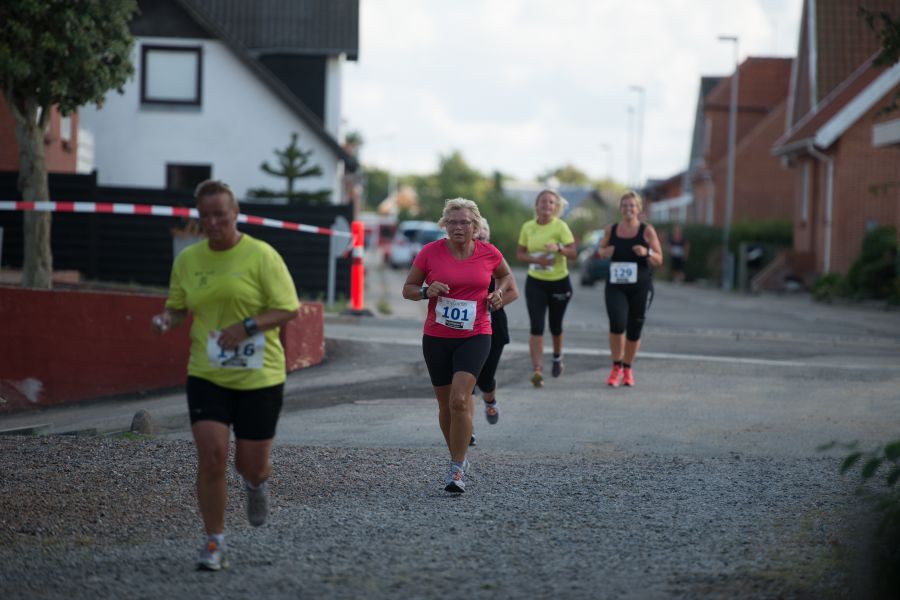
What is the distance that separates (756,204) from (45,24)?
1637 inches

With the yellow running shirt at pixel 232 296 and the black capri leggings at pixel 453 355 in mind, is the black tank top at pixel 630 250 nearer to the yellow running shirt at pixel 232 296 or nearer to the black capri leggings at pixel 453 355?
the black capri leggings at pixel 453 355

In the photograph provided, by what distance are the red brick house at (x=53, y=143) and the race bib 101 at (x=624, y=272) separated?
11851 millimetres

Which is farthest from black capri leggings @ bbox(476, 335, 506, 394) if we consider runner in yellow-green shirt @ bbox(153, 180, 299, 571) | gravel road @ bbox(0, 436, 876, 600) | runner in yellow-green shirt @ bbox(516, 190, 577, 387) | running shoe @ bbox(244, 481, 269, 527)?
runner in yellow-green shirt @ bbox(153, 180, 299, 571)

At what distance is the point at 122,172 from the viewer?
31.9 metres

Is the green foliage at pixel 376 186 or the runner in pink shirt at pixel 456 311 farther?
the green foliage at pixel 376 186

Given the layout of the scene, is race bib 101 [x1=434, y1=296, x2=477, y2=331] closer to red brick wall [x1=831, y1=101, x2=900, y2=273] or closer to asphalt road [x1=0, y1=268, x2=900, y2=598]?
asphalt road [x1=0, y1=268, x2=900, y2=598]

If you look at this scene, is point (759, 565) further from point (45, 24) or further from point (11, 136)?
point (11, 136)

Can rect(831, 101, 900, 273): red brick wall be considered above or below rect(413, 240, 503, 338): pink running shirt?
above

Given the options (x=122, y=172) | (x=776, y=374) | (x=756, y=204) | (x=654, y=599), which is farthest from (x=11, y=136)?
(x=756, y=204)

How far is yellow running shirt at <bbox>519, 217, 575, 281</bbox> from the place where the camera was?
12641mm

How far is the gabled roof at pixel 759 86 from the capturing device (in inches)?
2200

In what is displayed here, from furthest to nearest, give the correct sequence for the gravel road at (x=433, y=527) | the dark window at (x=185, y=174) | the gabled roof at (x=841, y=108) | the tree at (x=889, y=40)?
the gabled roof at (x=841, y=108) < the dark window at (x=185, y=174) < the tree at (x=889, y=40) < the gravel road at (x=433, y=527)

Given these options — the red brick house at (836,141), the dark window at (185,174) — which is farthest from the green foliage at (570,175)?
the dark window at (185,174)

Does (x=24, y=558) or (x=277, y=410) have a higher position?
(x=277, y=410)
